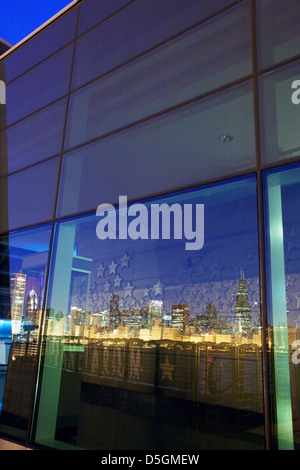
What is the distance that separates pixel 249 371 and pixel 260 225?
0.99 m

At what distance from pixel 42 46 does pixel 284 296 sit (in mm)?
4966

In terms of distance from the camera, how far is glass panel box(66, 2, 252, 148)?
10.8 ft

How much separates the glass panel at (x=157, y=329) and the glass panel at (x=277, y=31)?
40.2 inches

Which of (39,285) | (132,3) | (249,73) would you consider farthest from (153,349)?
(132,3)

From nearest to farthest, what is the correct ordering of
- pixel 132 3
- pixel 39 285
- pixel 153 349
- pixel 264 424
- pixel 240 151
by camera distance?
pixel 264 424, pixel 240 151, pixel 153 349, pixel 39 285, pixel 132 3

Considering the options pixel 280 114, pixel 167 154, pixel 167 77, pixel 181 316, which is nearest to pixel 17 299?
pixel 181 316

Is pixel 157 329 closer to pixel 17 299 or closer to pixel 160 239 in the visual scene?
pixel 160 239

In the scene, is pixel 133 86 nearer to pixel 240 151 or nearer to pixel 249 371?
pixel 240 151

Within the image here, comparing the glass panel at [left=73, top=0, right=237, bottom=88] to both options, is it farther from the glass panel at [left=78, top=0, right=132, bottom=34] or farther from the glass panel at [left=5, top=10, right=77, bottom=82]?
the glass panel at [left=5, top=10, right=77, bottom=82]

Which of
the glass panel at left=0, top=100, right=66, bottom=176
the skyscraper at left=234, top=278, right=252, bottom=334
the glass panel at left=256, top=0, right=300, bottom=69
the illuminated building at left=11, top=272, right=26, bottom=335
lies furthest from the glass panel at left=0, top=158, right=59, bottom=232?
the glass panel at left=256, top=0, right=300, bottom=69

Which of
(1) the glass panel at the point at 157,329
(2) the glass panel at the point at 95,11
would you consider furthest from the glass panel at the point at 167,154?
(2) the glass panel at the point at 95,11

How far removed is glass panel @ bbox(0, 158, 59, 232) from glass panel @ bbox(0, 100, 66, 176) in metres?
0.16

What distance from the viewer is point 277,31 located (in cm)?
299

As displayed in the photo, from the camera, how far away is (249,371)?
2.51m
